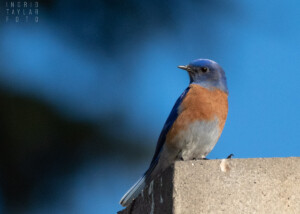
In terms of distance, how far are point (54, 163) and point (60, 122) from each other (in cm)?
39

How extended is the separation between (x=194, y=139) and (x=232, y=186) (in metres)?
1.37

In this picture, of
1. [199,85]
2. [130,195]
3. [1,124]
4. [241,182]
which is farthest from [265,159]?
[1,124]

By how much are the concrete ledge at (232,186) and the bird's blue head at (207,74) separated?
1641mm

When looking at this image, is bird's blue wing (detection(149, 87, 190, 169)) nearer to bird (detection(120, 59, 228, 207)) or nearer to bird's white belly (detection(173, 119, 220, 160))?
bird (detection(120, 59, 228, 207))

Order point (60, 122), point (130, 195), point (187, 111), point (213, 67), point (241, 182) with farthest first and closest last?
point (60, 122), point (213, 67), point (187, 111), point (130, 195), point (241, 182)

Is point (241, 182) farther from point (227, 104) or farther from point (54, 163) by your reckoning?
point (54, 163)

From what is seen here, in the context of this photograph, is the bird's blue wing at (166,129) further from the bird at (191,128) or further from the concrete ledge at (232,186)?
the concrete ledge at (232,186)

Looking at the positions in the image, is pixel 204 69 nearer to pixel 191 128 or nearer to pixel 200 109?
pixel 200 109

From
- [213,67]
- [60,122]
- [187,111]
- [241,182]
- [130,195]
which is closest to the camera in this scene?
[241,182]

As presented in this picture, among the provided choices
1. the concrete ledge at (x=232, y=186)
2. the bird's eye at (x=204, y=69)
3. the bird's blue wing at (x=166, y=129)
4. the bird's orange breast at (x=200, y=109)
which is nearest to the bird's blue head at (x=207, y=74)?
the bird's eye at (x=204, y=69)

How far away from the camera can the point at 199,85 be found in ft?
18.5

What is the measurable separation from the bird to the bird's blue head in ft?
0.17

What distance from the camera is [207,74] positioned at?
576cm

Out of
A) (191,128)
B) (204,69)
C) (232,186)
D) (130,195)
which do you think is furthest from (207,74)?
(232,186)
